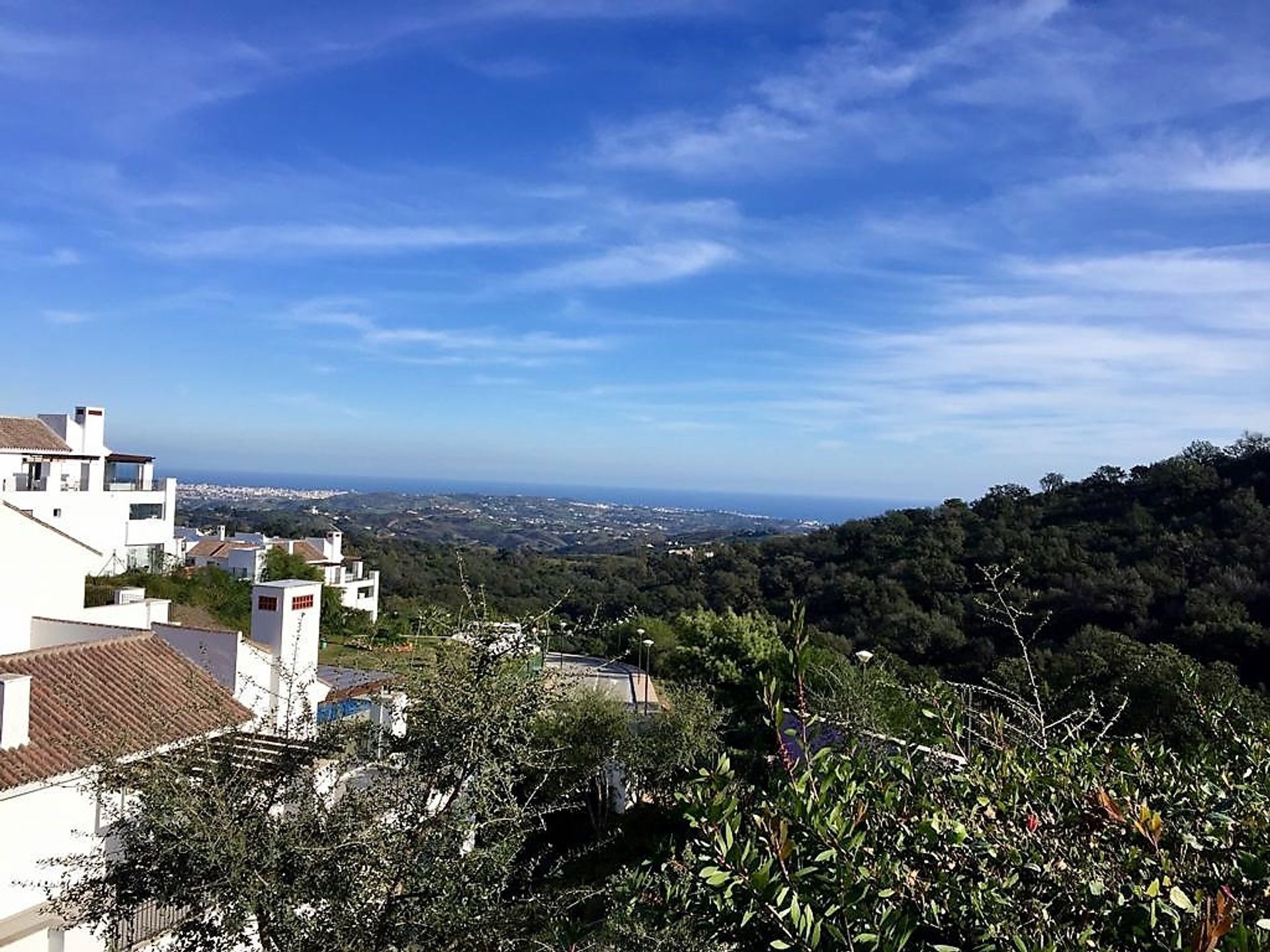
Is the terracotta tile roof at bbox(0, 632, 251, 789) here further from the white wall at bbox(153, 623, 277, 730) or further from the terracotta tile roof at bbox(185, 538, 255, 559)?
the terracotta tile roof at bbox(185, 538, 255, 559)

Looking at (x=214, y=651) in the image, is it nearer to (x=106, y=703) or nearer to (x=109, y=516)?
(x=106, y=703)

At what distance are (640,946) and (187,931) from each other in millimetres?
2950

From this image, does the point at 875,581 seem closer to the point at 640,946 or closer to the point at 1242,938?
the point at 640,946

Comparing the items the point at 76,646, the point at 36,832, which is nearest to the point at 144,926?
the point at 36,832

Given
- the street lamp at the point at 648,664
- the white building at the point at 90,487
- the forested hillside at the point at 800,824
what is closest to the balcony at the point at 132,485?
the white building at the point at 90,487

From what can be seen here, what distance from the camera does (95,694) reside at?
9.94m

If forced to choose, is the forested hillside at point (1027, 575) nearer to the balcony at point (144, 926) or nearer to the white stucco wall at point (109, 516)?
the balcony at point (144, 926)

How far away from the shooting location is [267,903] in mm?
5223

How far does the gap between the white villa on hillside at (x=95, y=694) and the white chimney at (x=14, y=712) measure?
0.6 inches

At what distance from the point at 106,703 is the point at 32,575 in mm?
4117

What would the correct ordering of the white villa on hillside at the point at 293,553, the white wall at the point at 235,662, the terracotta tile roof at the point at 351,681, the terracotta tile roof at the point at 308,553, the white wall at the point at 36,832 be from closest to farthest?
the white wall at the point at 36,832, the terracotta tile roof at the point at 351,681, the white wall at the point at 235,662, the white villa on hillside at the point at 293,553, the terracotta tile roof at the point at 308,553

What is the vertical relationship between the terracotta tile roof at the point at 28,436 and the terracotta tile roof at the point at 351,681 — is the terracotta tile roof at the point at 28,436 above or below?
above

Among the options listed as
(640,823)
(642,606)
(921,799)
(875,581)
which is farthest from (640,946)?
(642,606)

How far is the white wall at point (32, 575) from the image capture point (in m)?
12.1
